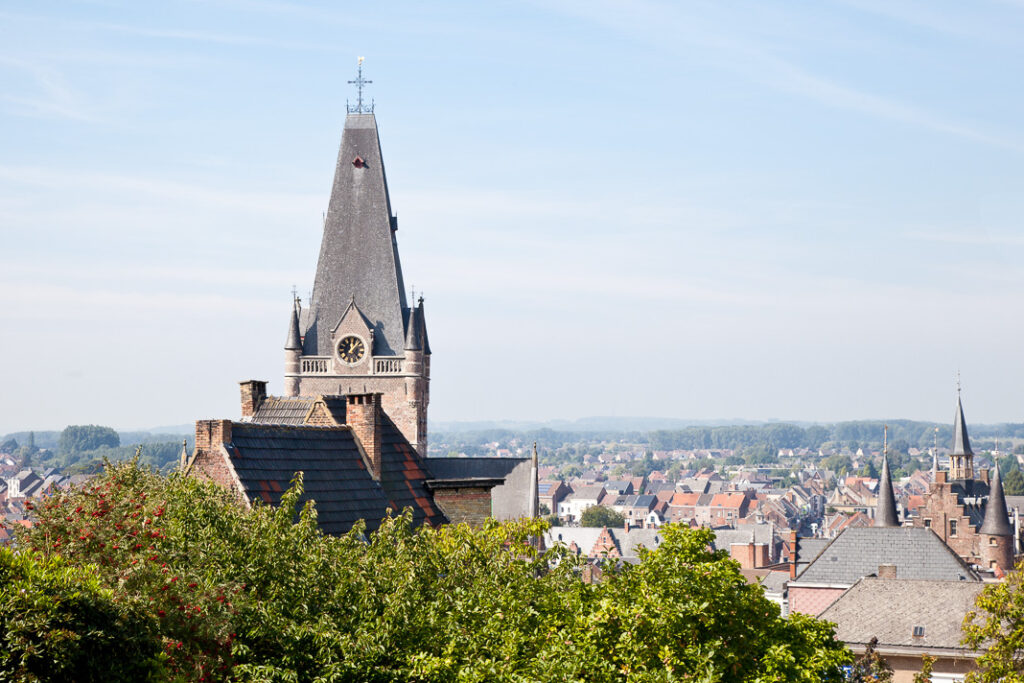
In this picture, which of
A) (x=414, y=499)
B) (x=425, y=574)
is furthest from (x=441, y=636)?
(x=414, y=499)

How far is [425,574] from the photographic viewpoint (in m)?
19.5

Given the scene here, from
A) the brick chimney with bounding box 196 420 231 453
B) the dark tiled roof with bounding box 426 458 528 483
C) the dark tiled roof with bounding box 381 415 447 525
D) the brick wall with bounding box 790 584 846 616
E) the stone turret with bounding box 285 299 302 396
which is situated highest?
the stone turret with bounding box 285 299 302 396

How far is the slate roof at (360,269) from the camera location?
76.1m

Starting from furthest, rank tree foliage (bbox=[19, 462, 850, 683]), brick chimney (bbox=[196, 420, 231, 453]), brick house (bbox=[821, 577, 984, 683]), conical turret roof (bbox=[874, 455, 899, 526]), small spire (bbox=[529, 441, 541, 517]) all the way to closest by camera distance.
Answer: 1. conical turret roof (bbox=[874, 455, 899, 526])
2. small spire (bbox=[529, 441, 541, 517])
3. brick house (bbox=[821, 577, 984, 683])
4. brick chimney (bbox=[196, 420, 231, 453])
5. tree foliage (bbox=[19, 462, 850, 683])

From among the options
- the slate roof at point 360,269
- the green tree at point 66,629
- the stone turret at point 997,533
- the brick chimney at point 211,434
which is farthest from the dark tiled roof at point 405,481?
the stone turret at point 997,533

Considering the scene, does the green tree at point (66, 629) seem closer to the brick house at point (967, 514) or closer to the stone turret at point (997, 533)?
the brick house at point (967, 514)

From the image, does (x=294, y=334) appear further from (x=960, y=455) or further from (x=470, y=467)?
(x=960, y=455)

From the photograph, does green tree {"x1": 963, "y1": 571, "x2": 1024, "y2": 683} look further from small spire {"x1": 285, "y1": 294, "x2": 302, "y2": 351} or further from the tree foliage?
small spire {"x1": 285, "y1": 294, "x2": 302, "y2": 351}

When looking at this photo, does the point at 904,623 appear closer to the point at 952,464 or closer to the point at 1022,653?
the point at 1022,653

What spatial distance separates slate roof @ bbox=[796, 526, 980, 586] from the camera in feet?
228

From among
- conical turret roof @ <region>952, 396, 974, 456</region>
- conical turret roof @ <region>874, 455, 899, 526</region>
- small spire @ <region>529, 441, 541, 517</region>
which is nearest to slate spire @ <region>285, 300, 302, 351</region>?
small spire @ <region>529, 441, 541, 517</region>

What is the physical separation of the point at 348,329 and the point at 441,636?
58276 millimetres

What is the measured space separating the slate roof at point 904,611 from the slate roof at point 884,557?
656 inches

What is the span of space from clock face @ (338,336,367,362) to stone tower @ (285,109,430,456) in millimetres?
56
